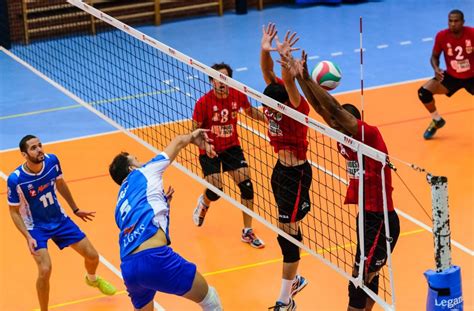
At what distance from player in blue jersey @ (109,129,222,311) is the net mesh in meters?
2.12

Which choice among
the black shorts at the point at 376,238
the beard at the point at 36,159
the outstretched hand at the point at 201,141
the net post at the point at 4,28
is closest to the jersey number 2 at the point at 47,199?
the beard at the point at 36,159

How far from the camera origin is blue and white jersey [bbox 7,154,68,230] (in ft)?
33.4

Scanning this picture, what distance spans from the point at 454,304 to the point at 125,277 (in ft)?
9.24

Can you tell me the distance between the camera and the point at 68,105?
17969 mm

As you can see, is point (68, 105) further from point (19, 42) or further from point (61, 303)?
point (61, 303)

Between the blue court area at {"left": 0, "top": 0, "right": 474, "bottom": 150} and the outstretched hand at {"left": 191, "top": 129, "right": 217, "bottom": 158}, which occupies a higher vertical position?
the outstretched hand at {"left": 191, "top": 129, "right": 217, "bottom": 158}

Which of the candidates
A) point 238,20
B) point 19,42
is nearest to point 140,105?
point 19,42

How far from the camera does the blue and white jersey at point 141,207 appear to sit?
8.37 m

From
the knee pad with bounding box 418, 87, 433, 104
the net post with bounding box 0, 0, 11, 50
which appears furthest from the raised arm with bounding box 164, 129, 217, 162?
the net post with bounding box 0, 0, 11, 50

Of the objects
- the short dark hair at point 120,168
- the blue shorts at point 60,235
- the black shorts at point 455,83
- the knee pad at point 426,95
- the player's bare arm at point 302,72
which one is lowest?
the blue shorts at point 60,235

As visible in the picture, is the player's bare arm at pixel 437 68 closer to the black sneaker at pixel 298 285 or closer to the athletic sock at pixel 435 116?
the athletic sock at pixel 435 116

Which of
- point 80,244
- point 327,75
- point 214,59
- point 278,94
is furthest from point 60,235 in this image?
point 214,59

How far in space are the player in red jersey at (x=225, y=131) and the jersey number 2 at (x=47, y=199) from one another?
2102 mm

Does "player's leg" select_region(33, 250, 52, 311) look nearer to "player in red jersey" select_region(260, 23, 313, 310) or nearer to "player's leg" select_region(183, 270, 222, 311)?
"player's leg" select_region(183, 270, 222, 311)
